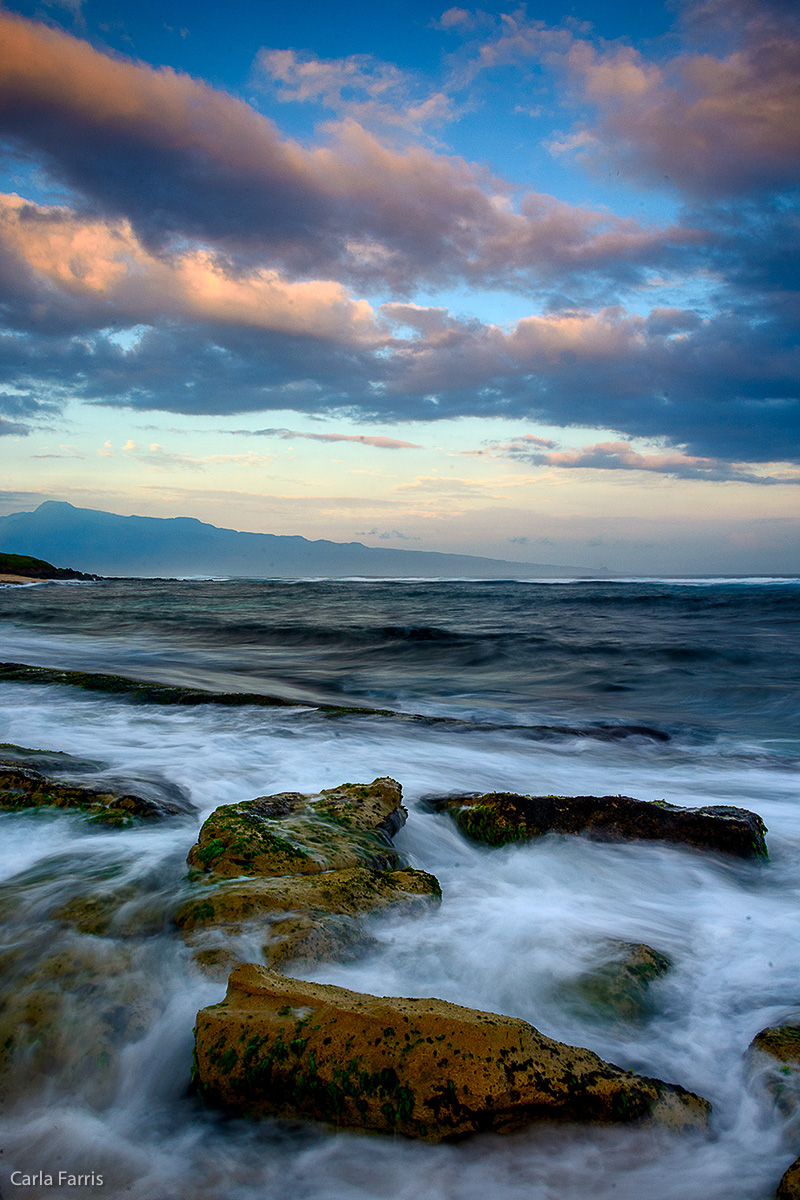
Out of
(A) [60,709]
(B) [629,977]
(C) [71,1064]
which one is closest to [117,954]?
(C) [71,1064]

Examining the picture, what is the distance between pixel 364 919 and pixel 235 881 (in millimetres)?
659

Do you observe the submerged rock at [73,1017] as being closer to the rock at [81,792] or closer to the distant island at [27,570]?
the rock at [81,792]

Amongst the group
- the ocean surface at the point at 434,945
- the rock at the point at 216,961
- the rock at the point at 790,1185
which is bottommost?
the ocean surface at the point at 434,945

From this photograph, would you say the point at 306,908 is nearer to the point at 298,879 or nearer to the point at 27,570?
the point at 298,879

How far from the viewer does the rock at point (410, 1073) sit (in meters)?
1.78

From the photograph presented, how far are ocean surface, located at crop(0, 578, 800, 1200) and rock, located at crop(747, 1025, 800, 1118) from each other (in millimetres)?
40

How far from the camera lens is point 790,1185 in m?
1.61

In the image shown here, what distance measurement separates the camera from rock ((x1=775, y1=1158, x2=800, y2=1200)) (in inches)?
62.5

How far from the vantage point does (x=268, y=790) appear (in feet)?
17.0

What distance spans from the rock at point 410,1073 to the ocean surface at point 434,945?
6 centimetres

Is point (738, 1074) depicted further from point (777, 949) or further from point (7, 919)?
point (7, 919)

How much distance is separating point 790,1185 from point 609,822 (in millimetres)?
2659

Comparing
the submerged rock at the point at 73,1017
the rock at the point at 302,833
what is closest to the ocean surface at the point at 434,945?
the submerged rock at the point at 73,1017

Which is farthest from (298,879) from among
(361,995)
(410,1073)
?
(410,1073)
